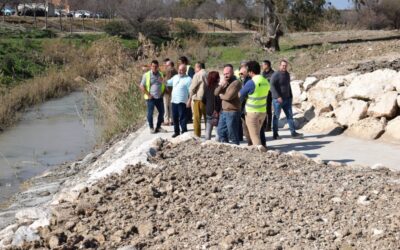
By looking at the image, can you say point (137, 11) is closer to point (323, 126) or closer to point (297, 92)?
point (297, 92)

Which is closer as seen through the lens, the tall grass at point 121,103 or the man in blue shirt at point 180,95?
the man in blue shirt at point 180,95

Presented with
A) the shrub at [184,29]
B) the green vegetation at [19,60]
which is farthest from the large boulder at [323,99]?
the shrub at [184,29]

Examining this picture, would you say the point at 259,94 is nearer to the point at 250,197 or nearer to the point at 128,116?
the point at 250,197

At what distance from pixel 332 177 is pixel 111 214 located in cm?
312

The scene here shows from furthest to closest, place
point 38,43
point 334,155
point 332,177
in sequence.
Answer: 1. point 38,43
2. point 334,155
3. point 332,177

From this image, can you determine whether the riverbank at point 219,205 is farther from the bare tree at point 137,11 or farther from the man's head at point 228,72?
the bare tree at point 137,11

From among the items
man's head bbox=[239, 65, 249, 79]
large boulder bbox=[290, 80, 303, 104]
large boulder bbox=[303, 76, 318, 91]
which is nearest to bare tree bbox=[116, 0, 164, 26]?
large boulder bbox=[290, 80, 303, 104]

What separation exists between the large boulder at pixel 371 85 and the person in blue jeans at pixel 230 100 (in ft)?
13.9

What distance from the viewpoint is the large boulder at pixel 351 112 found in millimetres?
14453

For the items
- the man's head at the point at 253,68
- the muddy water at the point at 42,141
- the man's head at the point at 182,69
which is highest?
the man's head at the point at 253,68

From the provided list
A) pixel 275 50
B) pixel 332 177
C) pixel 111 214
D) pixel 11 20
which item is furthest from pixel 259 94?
pixel 11 20

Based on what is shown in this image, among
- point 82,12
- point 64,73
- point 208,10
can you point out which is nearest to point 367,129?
point 64,73

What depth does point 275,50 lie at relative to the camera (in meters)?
35.0

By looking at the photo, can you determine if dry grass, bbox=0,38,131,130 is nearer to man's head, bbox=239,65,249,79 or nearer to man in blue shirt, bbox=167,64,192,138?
man in blue shirt, bbox=167,64,192,138
